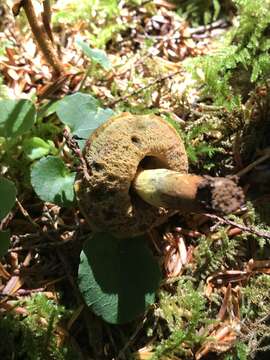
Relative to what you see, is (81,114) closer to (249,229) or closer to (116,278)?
(116,278)

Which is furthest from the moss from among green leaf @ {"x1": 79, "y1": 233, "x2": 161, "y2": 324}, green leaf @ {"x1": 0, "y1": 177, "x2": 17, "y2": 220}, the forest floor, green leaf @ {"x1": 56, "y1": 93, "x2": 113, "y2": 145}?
green leaf @ {"x1": 56, "y1": 93, "x2": 113, "y2": 145}

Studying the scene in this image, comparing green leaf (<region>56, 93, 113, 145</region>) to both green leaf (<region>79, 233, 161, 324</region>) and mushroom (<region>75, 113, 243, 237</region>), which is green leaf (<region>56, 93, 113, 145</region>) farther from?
green leaf (<region>79, 233, 161, 324</region>)

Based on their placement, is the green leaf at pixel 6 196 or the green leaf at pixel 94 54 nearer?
the green leaf at pixel 6 196

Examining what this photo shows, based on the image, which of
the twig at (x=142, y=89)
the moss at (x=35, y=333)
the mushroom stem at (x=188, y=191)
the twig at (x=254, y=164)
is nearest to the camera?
the mushroom stem at (x=188, y=191)

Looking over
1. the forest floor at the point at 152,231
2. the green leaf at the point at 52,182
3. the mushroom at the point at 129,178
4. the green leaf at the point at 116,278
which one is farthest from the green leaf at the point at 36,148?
the green leaf at the point at 116,278

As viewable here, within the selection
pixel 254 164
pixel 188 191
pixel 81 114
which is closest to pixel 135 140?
pixel 188 191

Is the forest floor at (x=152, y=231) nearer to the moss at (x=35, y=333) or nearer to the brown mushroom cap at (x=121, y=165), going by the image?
the moss at (x=35, y=333)

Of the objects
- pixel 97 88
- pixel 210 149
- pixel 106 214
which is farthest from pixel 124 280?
pixel 97 88

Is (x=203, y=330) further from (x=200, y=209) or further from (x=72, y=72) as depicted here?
(x=72, y=72)
